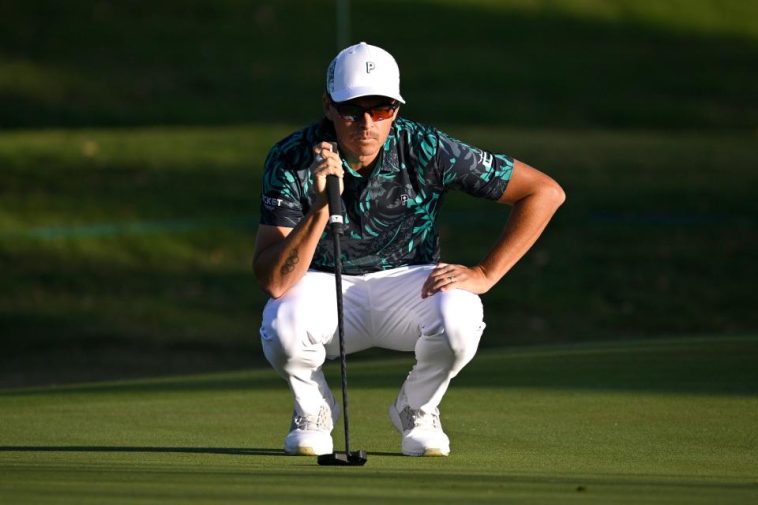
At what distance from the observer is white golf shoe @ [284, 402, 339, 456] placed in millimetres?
6148

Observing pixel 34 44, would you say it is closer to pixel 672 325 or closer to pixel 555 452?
pixel 672 325

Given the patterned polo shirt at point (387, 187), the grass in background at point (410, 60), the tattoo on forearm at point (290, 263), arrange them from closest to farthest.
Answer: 1. the tattoo on forearm at point (290, 263)
2. the patterned polo shirt at point (387, 187)
3. the grass in background at point (410, 60)

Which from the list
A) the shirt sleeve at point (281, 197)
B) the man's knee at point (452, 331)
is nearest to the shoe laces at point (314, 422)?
the man's knee at point (452, 331)

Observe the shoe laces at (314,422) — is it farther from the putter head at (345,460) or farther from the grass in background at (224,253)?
the grass in background at (224,253)

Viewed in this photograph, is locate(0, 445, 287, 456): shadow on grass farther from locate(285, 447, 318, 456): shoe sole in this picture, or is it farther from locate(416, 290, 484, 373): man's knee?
locate(416, 290, 484, 373): man's knee

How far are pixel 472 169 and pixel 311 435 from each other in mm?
1164

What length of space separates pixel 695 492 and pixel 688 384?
11.6 feet

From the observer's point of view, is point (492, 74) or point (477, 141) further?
point (492, 74)

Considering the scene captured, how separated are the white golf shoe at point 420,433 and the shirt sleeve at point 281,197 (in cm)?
82

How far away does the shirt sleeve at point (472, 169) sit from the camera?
643cm

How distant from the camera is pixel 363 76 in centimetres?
611

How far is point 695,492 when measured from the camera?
198 inches

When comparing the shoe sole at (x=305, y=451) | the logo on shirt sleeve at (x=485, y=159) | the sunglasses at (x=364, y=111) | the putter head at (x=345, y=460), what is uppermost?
the sunglasses at (x=364, y=111)

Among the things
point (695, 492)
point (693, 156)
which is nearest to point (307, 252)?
point (695, 492)
